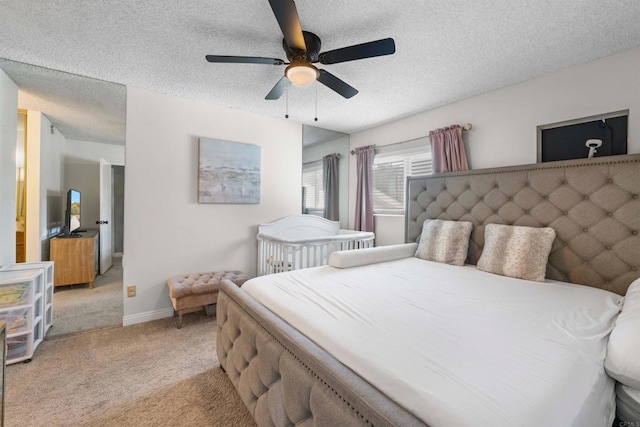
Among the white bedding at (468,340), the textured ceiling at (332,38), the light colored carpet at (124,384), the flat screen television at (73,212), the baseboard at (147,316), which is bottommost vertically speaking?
the light colored carpet at (124,384)

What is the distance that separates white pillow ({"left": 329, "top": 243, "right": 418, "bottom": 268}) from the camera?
2.11m

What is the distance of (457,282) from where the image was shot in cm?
172

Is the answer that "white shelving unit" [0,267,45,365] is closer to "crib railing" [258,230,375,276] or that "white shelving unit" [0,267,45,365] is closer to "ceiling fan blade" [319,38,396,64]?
"crib railing" [258,230,375,276]

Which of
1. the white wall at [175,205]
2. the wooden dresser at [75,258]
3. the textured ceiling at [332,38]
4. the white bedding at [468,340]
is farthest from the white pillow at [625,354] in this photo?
the wooden dresser at [75,258]

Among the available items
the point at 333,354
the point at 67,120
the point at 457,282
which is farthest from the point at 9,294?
the point at 457,282

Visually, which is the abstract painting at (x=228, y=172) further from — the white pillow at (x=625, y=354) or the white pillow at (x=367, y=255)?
the white pillow at (x=625, y=354)

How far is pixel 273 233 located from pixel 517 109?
114 inches

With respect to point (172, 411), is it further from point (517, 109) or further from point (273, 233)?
point (517, 109)

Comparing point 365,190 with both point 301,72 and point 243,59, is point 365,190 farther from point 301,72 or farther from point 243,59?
point 243,59

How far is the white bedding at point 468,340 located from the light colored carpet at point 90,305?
207 centimetres

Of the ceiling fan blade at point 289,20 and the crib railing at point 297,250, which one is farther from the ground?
Result: the ceiling fan blade at point 289,20

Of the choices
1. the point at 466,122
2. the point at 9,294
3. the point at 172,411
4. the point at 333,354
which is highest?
the point at 466,122

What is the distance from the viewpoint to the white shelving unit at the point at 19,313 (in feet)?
6.36

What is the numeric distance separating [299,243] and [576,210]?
2.24 metres
